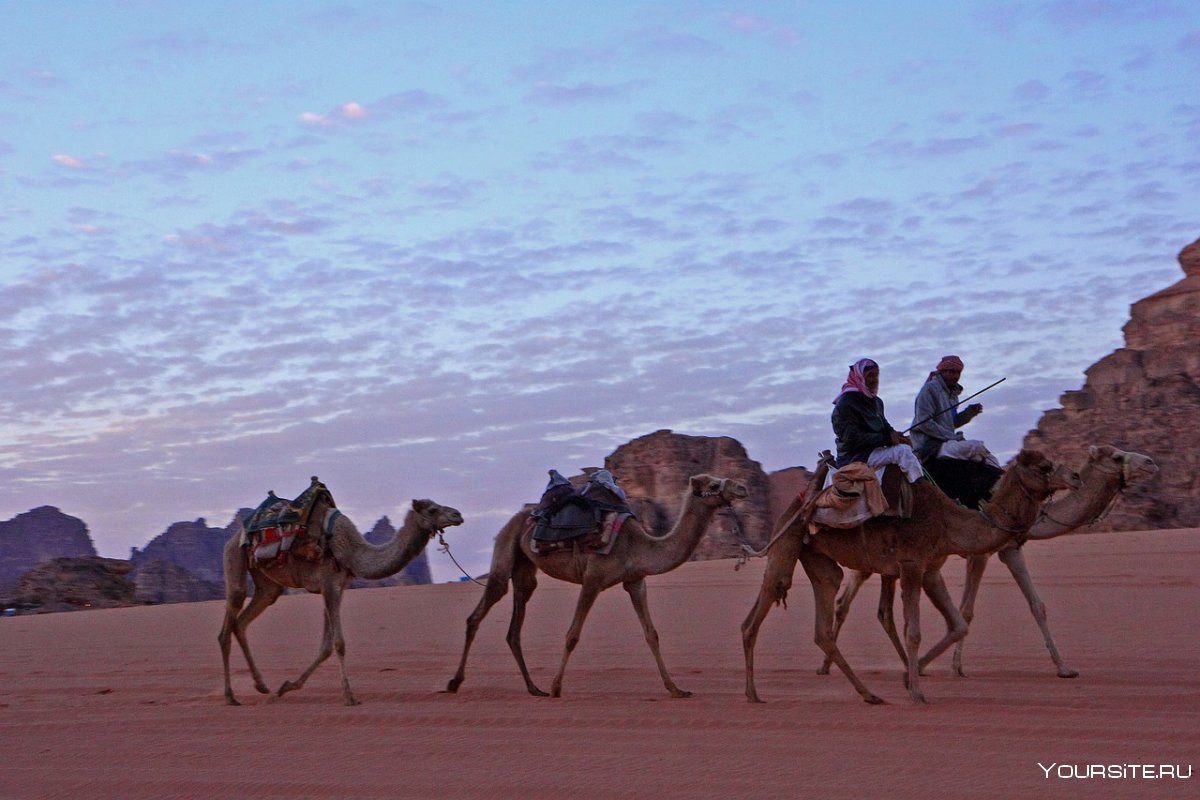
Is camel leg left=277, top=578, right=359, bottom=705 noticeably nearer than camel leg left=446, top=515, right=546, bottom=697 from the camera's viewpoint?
Yes

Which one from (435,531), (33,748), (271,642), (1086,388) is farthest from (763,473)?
(33,748)

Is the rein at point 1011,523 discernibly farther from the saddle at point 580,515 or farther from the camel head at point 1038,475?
the saddle at point 580,515

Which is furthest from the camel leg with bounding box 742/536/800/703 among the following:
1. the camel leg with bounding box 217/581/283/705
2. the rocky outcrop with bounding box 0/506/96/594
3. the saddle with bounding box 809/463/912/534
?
the rocky outcrop with bounding box 0/506/96/594

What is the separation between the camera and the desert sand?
7191 mm

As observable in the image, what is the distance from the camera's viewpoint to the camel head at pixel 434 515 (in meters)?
11.8

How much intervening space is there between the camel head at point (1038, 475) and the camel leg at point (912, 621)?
1.08 meters

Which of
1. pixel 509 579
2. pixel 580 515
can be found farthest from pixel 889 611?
pixel 509 579

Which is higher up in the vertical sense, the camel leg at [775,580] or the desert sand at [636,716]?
the camel leg at [775,580]

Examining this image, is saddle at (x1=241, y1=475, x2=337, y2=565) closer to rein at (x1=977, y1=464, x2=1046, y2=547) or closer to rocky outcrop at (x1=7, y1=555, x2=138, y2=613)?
rein at (x1=977, y1=464, x2=1046, y2=547)

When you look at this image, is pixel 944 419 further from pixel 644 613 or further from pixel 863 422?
pixel 644 613

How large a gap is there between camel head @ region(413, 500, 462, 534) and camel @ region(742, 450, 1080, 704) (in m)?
2.94

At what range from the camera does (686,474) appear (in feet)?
135

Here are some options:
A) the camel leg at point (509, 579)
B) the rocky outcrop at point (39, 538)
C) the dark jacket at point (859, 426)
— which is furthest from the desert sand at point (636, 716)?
the rocky outcrop at point (39, 538)

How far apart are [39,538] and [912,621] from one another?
62.5m
